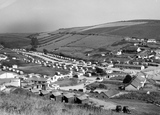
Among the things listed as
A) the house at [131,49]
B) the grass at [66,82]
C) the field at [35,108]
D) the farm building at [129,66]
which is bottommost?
the grass at [66,82]

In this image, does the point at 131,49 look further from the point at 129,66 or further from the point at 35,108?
the point at 35,108

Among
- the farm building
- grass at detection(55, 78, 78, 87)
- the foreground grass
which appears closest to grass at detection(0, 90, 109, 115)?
the foreground grass

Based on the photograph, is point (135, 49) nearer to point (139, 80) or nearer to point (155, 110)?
point (139, 80)

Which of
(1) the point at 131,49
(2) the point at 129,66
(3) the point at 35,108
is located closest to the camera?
(3) the point at 35,108

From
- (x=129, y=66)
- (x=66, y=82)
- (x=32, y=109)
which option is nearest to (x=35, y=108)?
(x=32, y=109)

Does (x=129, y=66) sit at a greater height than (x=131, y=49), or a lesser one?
lesser

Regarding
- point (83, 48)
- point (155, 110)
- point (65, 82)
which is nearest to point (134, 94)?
point (155, 110)

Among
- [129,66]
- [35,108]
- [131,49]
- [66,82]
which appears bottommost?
[66,82]

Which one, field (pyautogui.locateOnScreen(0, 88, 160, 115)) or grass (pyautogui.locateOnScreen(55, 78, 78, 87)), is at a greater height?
field (pyautogui.locateOnScreen(0, 88, 160, 115))

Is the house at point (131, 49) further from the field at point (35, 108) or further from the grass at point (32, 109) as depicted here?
the grass at point (32, 109)

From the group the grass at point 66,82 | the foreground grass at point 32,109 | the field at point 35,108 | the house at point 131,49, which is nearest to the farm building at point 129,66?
the house at point 131,49

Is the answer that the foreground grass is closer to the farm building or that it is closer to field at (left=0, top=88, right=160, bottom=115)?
field at (left=0, top=88, right=160, bottom=115)

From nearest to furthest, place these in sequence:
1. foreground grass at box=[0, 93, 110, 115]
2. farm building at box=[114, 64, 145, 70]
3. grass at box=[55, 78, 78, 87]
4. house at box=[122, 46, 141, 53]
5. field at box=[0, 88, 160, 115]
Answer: foreground grass at box=[0, 93, 110, 115]
field at box=[0, 88, 160, 115]
grass at box=[55, 78, 78, 87]
farm building at box=[114, 64, 145, 70]
house at box=[122, 46, 141, 53]
